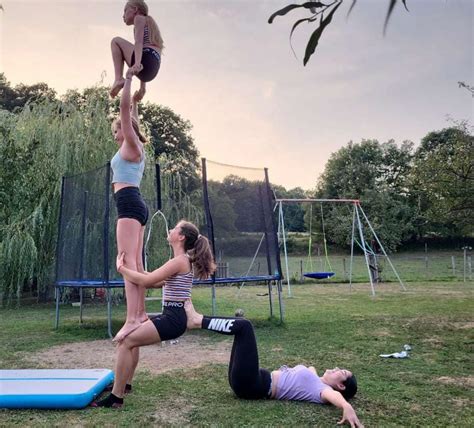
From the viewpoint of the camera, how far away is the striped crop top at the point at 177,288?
3188 millimetres

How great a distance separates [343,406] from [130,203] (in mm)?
1920

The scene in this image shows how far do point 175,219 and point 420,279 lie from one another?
9.67 m

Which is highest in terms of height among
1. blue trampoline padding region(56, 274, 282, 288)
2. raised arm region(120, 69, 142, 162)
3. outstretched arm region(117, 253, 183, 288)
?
raised arm region(120, 69, 142, 162)

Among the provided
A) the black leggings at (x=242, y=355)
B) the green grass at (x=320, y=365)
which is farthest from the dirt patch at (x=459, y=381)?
the black leggings at (x=242, y=355)

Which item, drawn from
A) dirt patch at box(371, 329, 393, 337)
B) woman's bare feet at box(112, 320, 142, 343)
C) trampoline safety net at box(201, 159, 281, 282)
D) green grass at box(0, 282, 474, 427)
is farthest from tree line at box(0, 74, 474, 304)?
woman's bare feet at box(112, 320, 142, 343)

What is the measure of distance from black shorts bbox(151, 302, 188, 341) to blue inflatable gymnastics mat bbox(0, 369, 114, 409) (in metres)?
0.66

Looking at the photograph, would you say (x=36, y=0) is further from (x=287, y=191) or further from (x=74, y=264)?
(x=287, y=191)

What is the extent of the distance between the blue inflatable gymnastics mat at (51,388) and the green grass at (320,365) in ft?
0.22

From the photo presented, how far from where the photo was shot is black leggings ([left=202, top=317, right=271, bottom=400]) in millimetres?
3146

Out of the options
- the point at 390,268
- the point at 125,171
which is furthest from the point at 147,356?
the point at 390,268

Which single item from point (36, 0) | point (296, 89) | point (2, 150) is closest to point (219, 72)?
point (296, 89)

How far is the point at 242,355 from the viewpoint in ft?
10.4

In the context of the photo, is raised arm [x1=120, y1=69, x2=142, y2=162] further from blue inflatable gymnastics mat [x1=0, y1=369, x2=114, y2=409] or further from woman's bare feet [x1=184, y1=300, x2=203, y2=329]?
blue inflatable gymnastics mat [x1=0, y1=369, x2=114, y2=409]

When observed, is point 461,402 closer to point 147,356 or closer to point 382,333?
point 382,333
